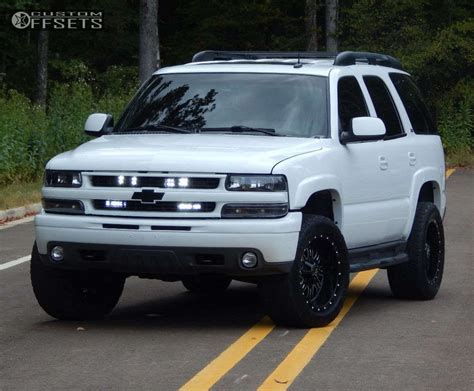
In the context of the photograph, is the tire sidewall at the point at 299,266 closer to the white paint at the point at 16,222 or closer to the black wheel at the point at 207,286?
the black wheel at the point at 207,286

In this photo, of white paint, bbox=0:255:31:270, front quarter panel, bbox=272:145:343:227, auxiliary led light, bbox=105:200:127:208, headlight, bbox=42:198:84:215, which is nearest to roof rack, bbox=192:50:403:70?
front quarter panel, bbox=272:145:343:227

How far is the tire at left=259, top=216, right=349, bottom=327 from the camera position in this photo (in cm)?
928

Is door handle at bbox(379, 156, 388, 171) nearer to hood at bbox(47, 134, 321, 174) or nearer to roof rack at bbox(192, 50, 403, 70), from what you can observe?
roof rack at bbox(192, 50, 403, 70)

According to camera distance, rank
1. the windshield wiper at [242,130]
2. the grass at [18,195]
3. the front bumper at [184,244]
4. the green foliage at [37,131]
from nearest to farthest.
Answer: the front bumper at [184,244] < the windshield wiper at [242,130] < the grass at [18,195] < the green foliage at [37,131]

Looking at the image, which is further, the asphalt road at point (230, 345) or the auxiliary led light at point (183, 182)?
the auxiliary led light at point (183, 182)

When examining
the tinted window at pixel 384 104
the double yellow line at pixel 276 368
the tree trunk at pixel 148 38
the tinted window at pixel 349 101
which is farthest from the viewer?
the tree trunk at pixel 148 38

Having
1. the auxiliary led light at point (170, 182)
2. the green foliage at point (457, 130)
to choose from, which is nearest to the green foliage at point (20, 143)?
the auxiliary led light at point (170, 182)

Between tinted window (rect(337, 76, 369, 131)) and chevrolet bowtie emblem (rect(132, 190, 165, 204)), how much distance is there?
180 centimetres

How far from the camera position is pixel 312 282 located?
9.63 metres

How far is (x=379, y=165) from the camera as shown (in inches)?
423

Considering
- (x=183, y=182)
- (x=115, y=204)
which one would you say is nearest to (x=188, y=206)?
(x=183, y=182)

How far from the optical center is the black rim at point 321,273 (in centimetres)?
954

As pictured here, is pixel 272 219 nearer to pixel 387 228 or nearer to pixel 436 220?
pixel 387 228

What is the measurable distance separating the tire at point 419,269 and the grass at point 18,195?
9.10 m
